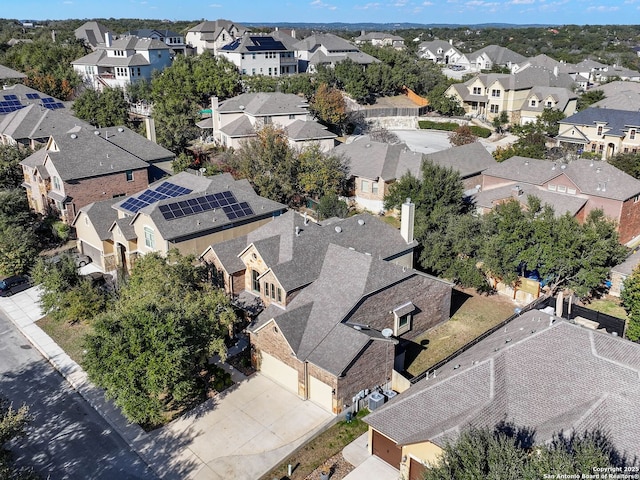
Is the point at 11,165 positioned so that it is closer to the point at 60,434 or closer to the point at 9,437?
the point at 60,434

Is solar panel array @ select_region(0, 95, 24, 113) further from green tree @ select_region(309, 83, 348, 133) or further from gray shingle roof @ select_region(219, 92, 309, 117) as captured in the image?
green tree @ select_region(309, 83, 348, 133)

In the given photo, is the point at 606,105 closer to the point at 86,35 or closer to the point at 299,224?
the point at 299,224

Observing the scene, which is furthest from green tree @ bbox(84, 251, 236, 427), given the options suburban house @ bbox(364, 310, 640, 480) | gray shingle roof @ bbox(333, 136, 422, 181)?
gray shingle roof @ bbox(333, 136, 422, 181)

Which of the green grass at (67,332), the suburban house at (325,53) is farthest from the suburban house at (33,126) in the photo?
the suburban house at (325,53)

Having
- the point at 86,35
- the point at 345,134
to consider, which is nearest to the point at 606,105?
the point at 345,134

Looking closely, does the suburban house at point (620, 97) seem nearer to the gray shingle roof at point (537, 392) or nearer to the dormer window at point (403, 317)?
the dormer window at point (403, 317)
